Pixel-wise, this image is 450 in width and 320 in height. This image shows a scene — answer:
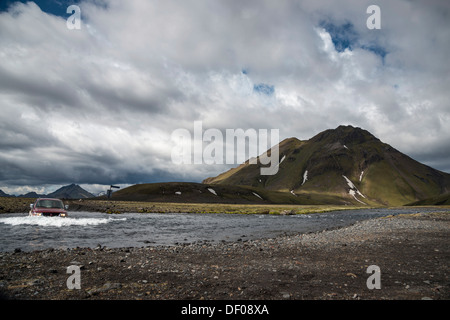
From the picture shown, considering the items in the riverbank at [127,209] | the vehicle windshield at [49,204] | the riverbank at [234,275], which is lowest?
the riverbank at [127,209]

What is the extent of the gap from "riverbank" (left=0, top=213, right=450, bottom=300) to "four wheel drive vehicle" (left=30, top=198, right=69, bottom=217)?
753 inches

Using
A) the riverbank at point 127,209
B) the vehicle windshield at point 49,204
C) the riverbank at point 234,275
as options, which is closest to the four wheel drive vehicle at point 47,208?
the vehicle windshield at point 49,204

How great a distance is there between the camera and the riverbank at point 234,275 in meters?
8.01

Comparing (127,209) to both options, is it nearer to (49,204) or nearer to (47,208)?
(49,204)

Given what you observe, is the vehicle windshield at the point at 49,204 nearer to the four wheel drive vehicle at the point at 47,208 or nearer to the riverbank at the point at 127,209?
the four wheel drive vehicle at the point at 47,208

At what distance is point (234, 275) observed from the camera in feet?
34.2

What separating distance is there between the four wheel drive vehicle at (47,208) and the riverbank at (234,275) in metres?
19.1

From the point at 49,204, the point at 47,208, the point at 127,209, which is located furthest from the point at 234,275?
the point at 127,209

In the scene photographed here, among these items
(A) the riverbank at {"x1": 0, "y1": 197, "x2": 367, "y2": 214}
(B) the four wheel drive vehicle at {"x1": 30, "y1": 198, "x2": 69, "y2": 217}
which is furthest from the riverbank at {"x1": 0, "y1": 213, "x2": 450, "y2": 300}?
(A) the riverbank at {"x1": 0, "y1": 197, "x2": 367, "y2": 214}

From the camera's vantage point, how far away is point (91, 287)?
28.3 feet
